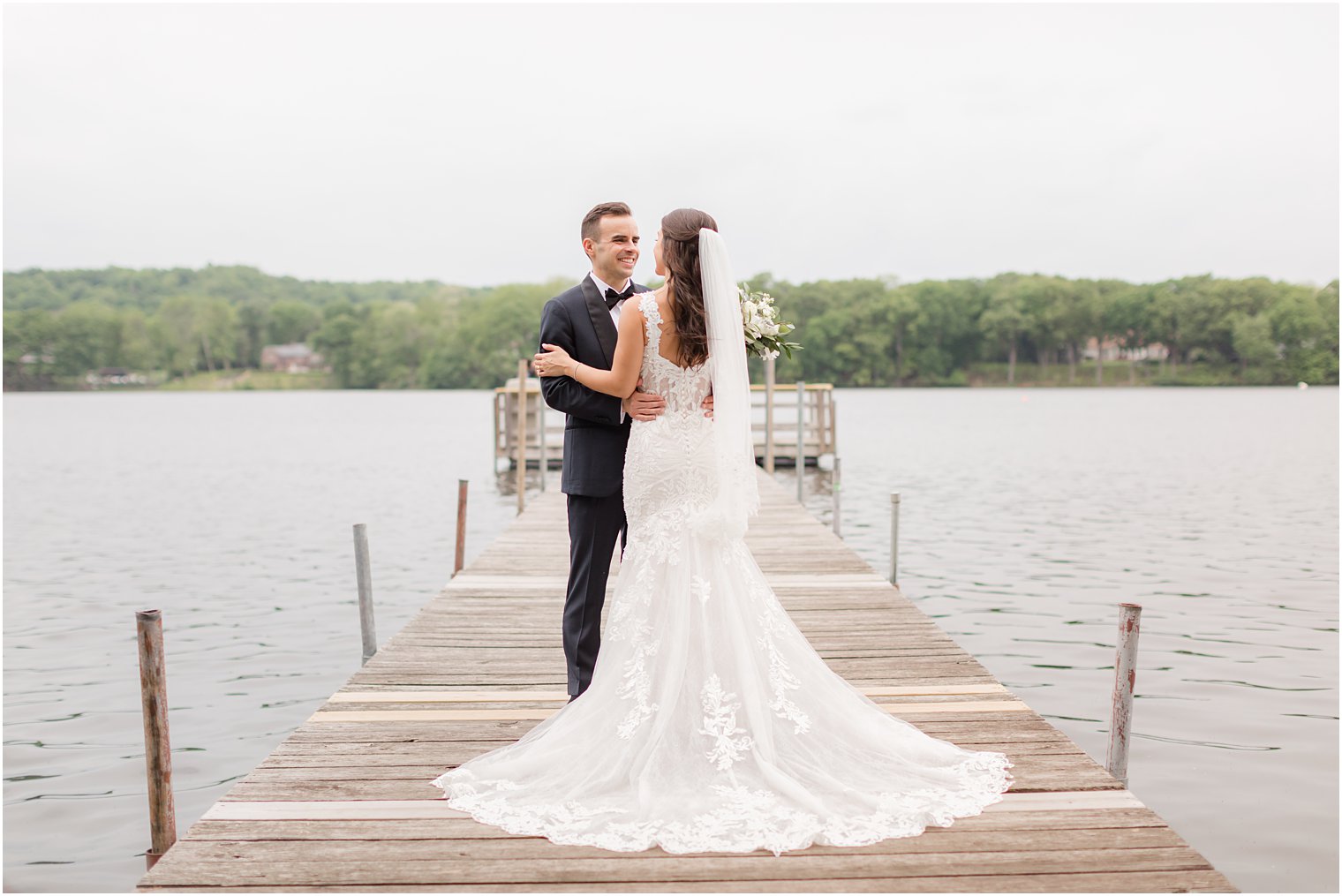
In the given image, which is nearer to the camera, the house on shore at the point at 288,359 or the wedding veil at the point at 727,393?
the wedding veil at the point at 727,393

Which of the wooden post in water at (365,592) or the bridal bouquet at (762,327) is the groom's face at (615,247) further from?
the wooden post in water at (365,592)

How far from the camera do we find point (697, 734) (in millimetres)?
4016

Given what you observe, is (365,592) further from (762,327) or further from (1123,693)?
(1123,693)

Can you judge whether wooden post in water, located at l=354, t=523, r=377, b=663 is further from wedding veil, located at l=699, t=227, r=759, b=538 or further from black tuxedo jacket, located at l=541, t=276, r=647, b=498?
wedding veil, located at l=699, t=227, r=759, b=538

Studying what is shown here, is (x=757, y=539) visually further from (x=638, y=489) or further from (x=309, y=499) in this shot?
(x=309, y=499)

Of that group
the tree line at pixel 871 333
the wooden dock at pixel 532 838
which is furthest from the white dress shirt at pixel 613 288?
the tree line at pixel 871 333

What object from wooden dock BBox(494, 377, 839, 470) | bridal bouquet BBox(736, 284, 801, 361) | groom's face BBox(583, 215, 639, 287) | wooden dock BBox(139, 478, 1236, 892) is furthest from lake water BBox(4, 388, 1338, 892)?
groom's face BBox(583, 215, 639, 287)

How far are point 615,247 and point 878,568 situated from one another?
1143 cm

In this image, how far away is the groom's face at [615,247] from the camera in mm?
4375

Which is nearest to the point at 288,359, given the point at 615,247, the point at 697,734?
the point at 615,247

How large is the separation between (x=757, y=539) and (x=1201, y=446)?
2996cm

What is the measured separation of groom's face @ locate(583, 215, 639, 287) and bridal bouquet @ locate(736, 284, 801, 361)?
46 cm

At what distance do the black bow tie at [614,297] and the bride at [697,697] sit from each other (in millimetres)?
290

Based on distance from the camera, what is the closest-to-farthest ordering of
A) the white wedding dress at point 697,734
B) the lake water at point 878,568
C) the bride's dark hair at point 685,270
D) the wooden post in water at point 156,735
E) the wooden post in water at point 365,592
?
the white wedding dress at point 697,734 → the bride's dark hair at point 685,270 → the wooden post in water at point 156,735 → the lake water at point 878,568 → the wooden post in water at point 365,592
